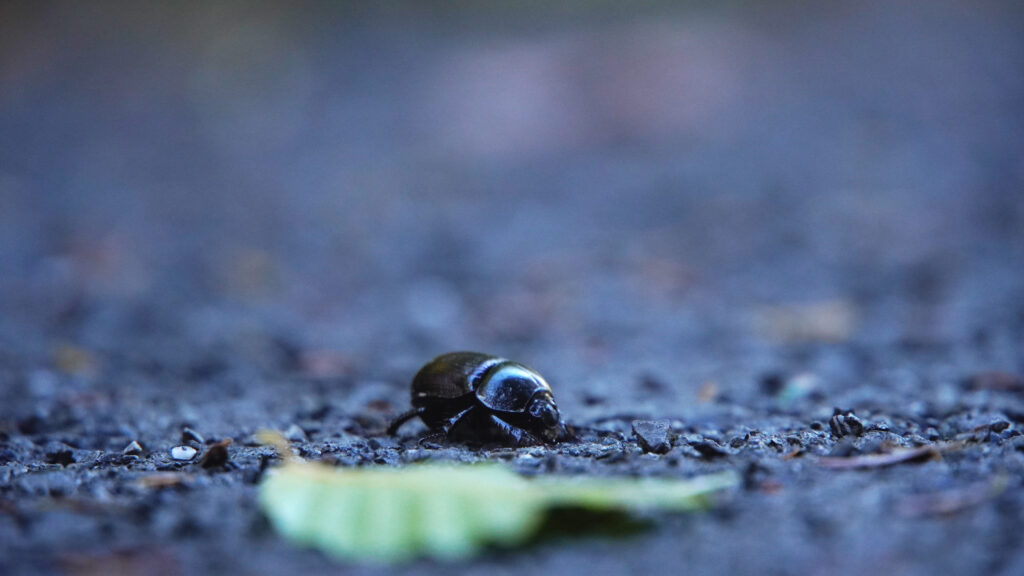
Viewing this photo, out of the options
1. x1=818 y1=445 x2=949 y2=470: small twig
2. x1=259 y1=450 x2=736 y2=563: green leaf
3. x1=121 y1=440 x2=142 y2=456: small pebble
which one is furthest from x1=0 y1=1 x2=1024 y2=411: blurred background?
x1=259 y1=450 x2=736 y2=563: green leaf

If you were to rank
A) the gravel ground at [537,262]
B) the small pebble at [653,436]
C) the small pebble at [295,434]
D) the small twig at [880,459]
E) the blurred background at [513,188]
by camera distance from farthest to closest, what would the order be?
the blurred background at [513,188] → the small pebble at [295,434] → the small pebble at [653,436] → the small twig at [880,459] → the gravel ground at [537,262]

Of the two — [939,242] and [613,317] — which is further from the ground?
[939,242]

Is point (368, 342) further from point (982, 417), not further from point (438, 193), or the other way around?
point (438, 193)

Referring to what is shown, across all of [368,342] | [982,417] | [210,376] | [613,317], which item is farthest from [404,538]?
[613,317]

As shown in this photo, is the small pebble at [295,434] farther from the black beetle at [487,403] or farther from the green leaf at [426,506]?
the green leaf at [426,506]

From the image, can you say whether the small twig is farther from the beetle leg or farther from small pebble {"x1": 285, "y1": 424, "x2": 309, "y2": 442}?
small pebble {"x1": 285, "y1": 424, "x2": 309, "y2": 442}

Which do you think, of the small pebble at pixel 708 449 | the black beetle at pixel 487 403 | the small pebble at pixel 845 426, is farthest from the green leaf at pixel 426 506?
the small pebble at pixel 845 426

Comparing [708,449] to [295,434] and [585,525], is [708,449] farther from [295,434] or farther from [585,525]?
[295,434]
